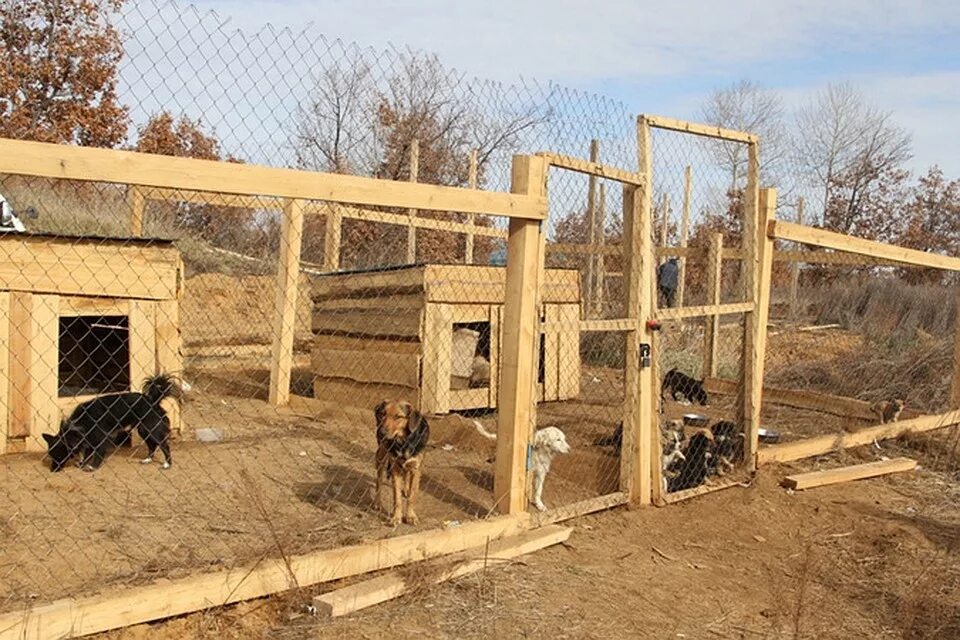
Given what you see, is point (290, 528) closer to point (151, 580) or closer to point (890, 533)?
point (151, 580)

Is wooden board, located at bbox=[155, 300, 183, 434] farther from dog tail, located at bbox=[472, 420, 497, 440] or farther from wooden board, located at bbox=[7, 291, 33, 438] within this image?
dog tail, located at bbox=[472, 420, 497, 440]

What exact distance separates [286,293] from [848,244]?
15.9ft

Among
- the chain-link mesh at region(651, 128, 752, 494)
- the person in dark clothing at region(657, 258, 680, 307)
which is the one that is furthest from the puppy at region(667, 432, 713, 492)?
the person in dark clothing at region(657, 258, 680, 307)

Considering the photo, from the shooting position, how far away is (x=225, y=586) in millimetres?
3664

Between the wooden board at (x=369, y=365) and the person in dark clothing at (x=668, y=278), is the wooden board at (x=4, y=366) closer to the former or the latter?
the wooden board at (x=369, y=365)

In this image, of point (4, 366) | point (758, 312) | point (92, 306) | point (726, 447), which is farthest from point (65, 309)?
point (758, 312)

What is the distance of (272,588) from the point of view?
151 inches

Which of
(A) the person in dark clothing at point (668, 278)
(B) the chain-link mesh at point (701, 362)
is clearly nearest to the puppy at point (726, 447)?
(B) the chain-link mesh at point (701, 362)

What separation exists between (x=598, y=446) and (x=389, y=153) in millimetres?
3071

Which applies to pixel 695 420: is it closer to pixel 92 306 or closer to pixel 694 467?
pixel 694 467

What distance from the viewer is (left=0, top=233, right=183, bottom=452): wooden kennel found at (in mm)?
6148

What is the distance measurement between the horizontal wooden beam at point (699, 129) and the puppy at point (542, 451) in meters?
2.06

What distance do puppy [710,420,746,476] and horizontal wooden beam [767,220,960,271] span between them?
1.52m

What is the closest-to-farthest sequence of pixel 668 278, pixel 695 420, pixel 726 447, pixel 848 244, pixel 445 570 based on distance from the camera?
pixel 445 570, pixel 726 447, pixel 848 244, pixel 695 420, pixel 668 278
